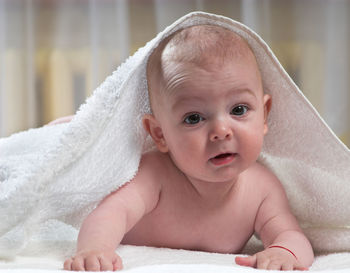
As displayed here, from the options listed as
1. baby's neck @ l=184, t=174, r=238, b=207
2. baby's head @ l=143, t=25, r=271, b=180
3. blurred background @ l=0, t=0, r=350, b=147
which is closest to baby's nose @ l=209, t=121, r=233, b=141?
baby's head @ l=143, t=25, r=271, b=180

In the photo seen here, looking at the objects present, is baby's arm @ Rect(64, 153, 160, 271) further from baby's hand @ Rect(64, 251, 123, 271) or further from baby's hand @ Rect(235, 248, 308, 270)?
baby's hand @ Rect(235, 248, 308, 270)

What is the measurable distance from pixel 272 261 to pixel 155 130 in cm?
30

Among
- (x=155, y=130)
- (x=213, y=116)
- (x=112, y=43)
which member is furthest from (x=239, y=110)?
(x=112, y=43)

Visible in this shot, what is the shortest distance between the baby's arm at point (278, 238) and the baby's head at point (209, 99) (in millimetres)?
130

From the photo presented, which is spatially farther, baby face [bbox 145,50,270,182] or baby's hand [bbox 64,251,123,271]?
baby face [bbox 145,50,270,182]

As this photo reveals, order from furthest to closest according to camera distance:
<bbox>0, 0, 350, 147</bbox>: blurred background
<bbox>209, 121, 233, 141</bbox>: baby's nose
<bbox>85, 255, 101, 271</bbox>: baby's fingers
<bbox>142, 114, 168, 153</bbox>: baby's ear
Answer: <bbox>0, 0, 350, 147</bbox>: blurred background, <bbox>142, 114, 168, 153</bbox>: baby's ear, <bbox>209, 121, 233, 141</bbox>: baby's nose, <bbox>85, 255, 101, 271</bbox>: baby's fingers

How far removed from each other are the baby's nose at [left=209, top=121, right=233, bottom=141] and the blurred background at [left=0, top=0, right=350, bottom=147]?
1.10 metres

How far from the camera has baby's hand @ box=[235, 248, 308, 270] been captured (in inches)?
30.2

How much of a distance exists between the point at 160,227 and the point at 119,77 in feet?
0.85

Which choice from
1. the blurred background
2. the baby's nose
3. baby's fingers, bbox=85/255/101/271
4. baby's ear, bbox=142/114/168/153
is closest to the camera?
baby's fingers, bbox=85/255/101/271

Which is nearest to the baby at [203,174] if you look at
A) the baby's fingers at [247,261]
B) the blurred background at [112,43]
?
the baby's fingers at [247,261]

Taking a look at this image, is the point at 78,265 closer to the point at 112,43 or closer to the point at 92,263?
the point at 92,263

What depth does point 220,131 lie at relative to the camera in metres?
0.82

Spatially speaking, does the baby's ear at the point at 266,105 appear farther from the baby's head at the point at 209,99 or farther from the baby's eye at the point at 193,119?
the baby's eye at the point at 193,119
